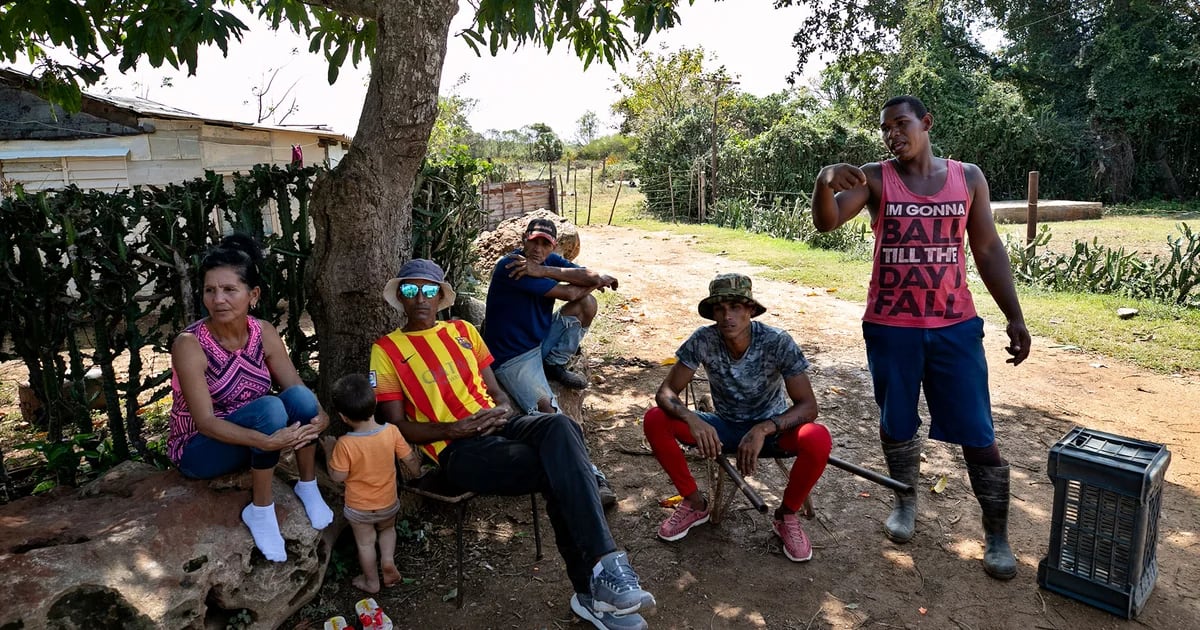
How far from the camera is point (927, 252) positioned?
3.32 m

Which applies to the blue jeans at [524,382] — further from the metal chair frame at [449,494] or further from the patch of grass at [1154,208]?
the patch of grass at [1154,208]

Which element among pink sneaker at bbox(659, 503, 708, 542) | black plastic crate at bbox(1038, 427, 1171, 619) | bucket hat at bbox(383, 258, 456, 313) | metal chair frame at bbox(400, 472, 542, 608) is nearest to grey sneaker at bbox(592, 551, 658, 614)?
metal chair frame at bbox(400, 472, 542, 608)

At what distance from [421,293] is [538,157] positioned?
111 ft

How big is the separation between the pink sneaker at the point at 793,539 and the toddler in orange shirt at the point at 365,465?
181 centimetres

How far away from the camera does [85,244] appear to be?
3.46 metres

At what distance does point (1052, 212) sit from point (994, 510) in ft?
55.1

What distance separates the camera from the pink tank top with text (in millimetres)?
3307

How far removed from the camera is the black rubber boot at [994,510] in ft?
10.9

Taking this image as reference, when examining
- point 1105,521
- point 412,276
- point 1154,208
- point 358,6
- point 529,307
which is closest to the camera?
point 1105,521

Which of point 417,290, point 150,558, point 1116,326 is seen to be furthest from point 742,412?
point 1116,326

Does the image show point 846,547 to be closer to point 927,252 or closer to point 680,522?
point 680,522

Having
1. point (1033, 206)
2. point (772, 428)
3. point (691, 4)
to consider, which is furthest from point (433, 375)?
point (1033, 206)

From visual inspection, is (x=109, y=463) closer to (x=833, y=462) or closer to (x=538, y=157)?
(x=833, y=462)

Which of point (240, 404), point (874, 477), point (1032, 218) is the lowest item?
point (874, 477)
